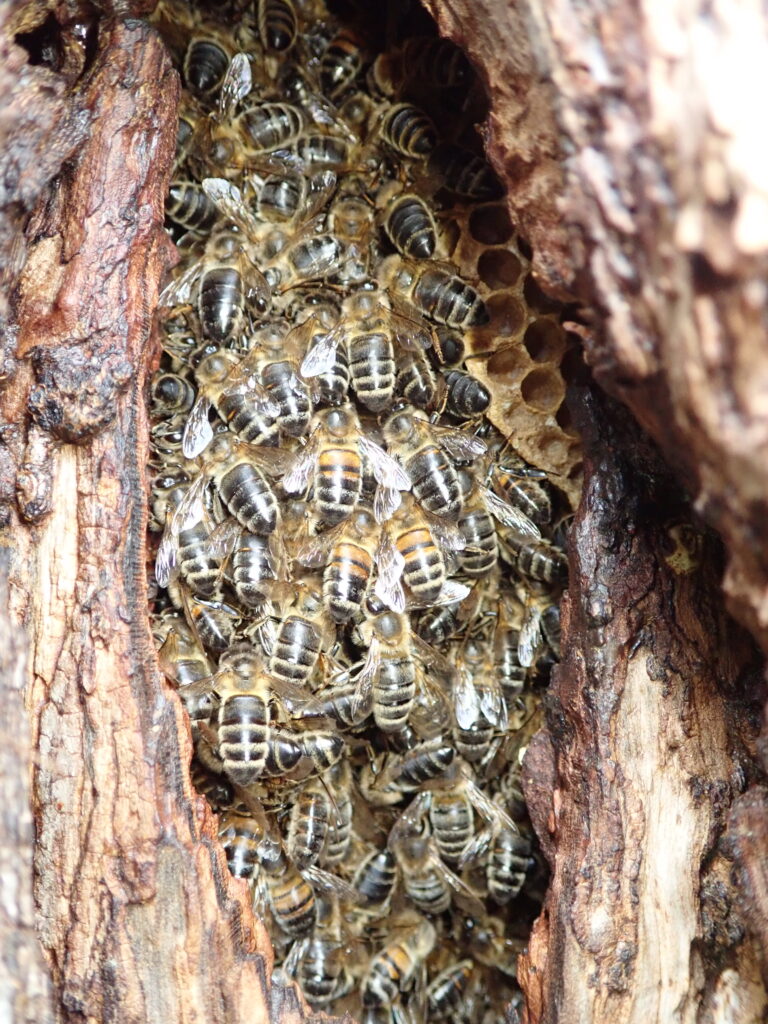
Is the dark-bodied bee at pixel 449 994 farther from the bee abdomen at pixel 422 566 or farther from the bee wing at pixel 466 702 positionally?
the bee abdomen at pixel 422 566

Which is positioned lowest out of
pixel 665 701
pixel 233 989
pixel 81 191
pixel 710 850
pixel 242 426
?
pixel 233 989

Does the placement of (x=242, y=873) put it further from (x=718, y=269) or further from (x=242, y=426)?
(x=718, y=269)

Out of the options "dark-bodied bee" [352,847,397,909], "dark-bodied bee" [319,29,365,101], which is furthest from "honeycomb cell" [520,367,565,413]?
"dark-bodied bee" [352,847,397,909]

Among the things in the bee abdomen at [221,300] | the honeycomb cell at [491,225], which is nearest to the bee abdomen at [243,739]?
the bee abdomen at [221,300]

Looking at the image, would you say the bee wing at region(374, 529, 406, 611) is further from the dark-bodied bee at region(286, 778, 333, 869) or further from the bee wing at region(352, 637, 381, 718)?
the dark-bodied bee at region(286, 778, 333, 869)

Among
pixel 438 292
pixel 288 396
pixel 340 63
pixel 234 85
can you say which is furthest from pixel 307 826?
pixel 340 63

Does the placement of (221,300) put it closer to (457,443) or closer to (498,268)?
(457,443)

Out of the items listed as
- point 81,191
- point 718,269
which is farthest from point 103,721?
A: point 718,269
